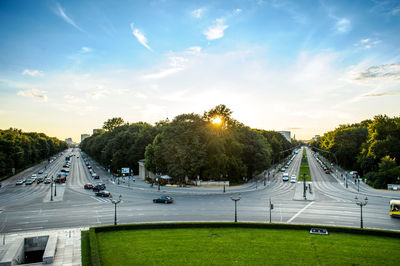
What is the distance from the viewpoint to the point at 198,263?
→ 58.9ft

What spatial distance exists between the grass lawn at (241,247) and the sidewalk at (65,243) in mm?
1919

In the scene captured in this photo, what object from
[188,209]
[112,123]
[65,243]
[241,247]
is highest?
[112,123]

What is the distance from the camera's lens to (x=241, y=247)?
68.2 feet

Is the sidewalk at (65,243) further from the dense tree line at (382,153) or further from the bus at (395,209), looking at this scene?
the dense tree line at (382,153)

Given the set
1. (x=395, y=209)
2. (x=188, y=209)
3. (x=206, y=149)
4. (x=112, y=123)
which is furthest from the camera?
(x=112, y=123)

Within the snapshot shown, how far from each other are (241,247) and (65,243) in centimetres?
1533

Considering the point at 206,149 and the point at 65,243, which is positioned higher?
the point at 206,149

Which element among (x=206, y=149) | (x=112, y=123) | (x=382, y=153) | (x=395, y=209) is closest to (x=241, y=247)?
(x=395, y=209)

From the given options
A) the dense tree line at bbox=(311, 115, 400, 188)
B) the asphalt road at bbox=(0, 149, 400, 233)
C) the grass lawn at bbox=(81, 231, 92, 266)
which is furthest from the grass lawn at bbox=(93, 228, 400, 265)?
the dense tree line at bbox=(311, 115, 400, 188)

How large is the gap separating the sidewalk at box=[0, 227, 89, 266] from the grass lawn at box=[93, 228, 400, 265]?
6.30 feet

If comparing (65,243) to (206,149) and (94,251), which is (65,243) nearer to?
(94,251)

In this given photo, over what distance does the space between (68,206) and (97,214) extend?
8.08 metres

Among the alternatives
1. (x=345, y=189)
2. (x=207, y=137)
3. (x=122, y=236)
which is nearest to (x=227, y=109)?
(x=207, y=137)

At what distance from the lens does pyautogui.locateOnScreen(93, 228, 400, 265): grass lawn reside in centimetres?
1828
